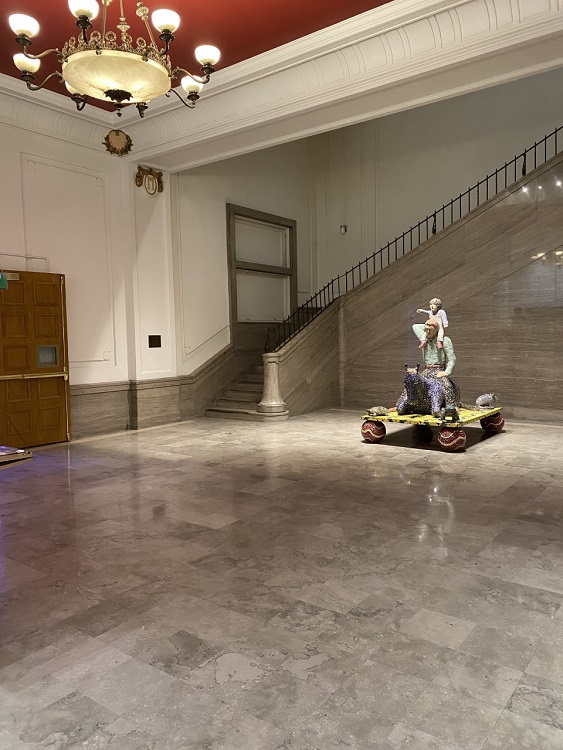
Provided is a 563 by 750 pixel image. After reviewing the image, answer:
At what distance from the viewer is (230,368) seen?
35.5 ft

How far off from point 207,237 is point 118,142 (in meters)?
2.33

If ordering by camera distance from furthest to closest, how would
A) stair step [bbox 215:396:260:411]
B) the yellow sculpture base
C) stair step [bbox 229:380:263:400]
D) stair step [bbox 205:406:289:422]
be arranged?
1. stair step [bbox 229:380:263:400]
2. stair step [bbox 215:396:260:411]
3. stair step [bbox 205:406:289:422]
4. the yellow sculpture base

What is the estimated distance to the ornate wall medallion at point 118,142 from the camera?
8.44 meters

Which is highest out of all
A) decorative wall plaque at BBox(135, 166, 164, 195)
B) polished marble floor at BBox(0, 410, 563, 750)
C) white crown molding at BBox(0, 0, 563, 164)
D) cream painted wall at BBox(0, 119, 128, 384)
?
white crown molding at BBox(0, 0, 563, 164)

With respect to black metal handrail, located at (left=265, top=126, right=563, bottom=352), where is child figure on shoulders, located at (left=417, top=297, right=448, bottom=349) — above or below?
below

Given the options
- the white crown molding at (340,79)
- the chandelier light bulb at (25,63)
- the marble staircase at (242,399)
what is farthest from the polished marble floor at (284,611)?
the white crown molding at (340,79)

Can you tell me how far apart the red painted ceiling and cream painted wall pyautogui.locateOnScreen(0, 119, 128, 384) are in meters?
1.39

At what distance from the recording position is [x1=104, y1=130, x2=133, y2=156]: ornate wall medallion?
8.44 meters

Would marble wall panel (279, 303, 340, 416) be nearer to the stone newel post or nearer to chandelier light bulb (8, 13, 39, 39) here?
the stone newel post

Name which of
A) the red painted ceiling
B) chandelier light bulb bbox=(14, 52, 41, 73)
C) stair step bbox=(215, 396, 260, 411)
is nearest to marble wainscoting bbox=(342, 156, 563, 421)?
stair step bbox=(215, 396, 260, 411)

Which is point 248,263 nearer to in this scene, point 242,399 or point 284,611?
point 242,399

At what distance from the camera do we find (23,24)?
4.12 m

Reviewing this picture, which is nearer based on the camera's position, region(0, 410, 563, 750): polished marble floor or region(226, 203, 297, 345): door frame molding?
region(0, 410, 563, 750): polished marble floor

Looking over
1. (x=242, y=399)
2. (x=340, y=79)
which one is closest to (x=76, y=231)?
(x=242, y=399)
